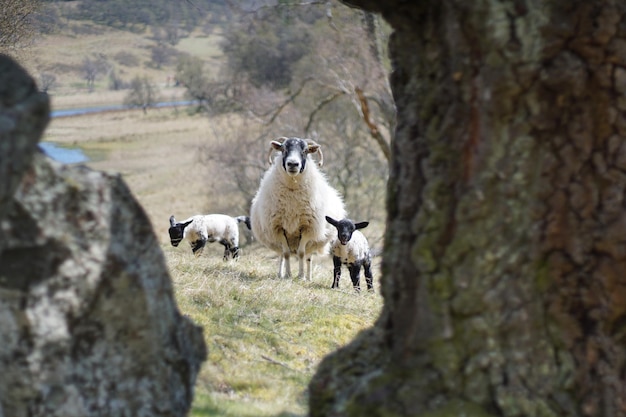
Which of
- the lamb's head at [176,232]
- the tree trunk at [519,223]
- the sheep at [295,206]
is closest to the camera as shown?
the tree trunk at [519,223]

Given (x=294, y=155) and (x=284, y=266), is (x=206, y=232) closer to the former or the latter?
(x=284, y=266)

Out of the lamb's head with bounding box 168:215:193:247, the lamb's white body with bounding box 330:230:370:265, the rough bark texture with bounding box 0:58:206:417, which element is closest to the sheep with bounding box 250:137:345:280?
the lamb's white body with bounding box 330:230:370:265

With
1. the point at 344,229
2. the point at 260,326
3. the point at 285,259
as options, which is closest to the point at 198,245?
the point at 285,259

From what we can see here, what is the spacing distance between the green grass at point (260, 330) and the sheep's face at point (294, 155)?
176 centimetres

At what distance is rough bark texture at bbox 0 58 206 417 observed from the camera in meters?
3.59

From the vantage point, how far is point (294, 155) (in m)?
12.1

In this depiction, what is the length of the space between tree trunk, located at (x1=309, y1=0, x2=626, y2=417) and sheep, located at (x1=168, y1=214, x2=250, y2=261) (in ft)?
34.2

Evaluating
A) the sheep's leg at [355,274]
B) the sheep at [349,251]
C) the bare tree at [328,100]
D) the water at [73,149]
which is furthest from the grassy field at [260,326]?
the water at [73,149]

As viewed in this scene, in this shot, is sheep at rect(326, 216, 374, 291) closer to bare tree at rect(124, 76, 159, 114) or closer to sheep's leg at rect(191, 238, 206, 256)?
sheep's leg at rect(191, 238, 206, 256)

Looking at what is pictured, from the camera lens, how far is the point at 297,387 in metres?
6.13

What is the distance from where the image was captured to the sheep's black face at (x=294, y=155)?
12031mm

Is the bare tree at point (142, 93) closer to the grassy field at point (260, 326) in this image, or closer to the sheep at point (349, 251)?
the grassy field at point (260, 326)

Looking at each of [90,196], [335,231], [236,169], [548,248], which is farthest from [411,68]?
[236,169]

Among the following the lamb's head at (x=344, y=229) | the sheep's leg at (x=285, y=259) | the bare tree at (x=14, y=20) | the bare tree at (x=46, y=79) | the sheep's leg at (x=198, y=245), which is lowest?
the sheep's leg at (x=198, y=245)
